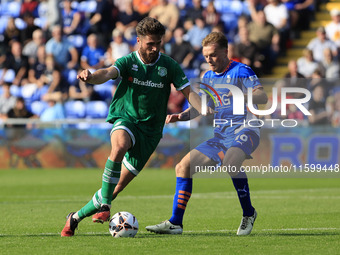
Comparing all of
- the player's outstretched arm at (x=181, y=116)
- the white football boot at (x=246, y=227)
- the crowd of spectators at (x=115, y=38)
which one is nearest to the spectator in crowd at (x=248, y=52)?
the crowd of spectators at (x=115, y=38)

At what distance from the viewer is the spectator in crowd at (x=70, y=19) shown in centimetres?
2328

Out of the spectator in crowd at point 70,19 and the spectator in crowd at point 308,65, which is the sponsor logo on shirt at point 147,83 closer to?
the spectator in crowd at point 308,65

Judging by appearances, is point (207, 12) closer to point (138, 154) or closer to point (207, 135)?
Result: point (207, 135)

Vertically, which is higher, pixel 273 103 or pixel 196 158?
pixel 196 158

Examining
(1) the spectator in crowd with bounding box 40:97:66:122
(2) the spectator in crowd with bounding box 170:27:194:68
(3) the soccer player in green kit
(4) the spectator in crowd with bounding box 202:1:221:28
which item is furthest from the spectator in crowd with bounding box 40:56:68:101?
(3) the soccer player in green kit

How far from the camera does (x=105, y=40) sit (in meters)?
23.3

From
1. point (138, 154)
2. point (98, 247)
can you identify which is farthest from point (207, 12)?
point (98, 247)

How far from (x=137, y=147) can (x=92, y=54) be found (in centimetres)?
1434

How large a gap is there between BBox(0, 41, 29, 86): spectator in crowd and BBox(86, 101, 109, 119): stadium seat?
112 inches

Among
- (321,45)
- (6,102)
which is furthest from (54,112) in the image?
(321,45)

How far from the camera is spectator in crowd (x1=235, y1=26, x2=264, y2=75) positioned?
1967 centimetres

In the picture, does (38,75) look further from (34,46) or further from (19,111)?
(19,111)

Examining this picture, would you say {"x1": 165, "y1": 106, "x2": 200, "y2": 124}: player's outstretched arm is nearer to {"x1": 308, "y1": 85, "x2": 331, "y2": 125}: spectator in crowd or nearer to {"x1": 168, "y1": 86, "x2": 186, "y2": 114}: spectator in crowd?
{"x1": 308, "y1": 85, "x2": 331, "y2": 125}: spectator in crowd

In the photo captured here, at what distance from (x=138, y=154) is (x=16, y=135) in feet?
40.3
